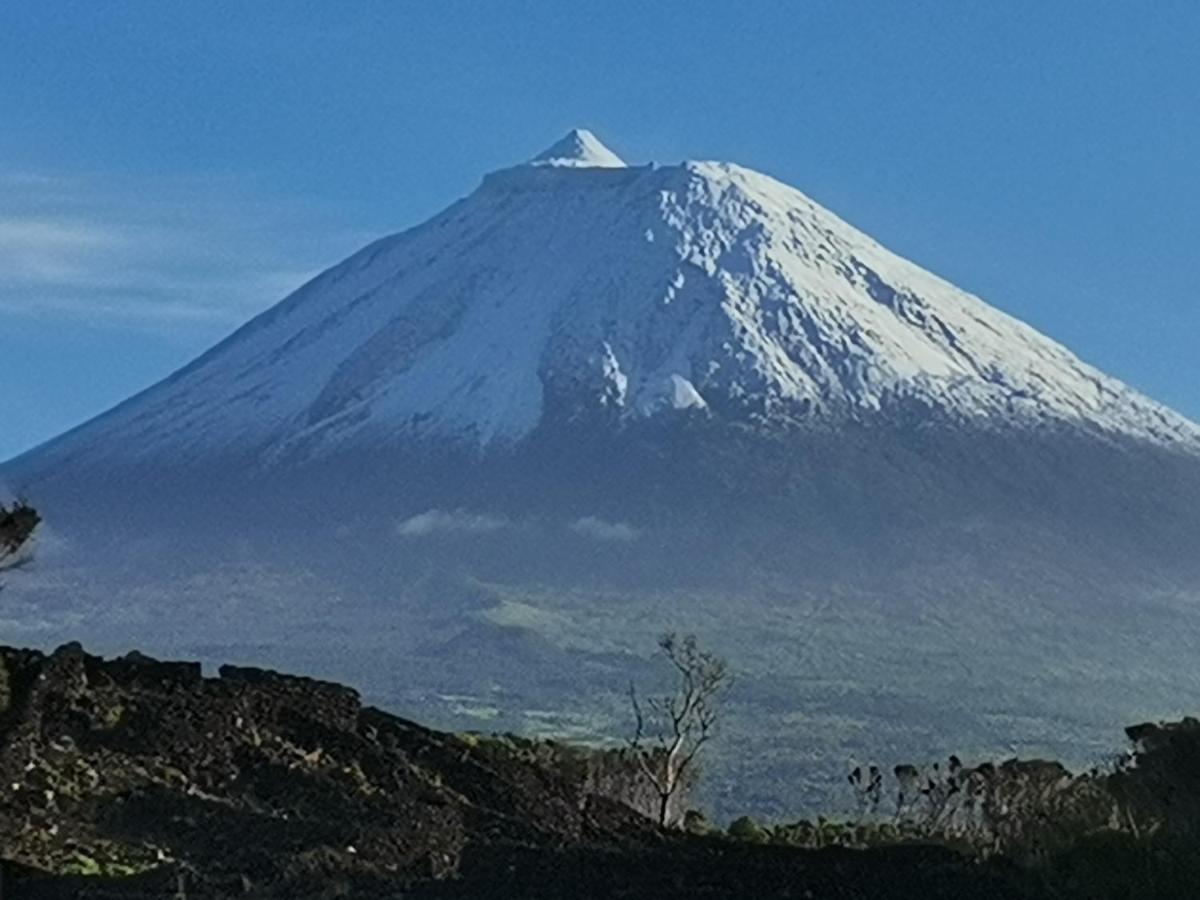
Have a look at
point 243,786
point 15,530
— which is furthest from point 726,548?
point 243,786

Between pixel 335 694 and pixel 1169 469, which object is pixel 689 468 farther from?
pixel 335 694

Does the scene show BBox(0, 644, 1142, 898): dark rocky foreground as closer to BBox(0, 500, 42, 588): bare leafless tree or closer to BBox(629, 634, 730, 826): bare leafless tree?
BBox(0, 500, 42, 588): bare leafless tree

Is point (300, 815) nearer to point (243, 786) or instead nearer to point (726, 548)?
point (243, 786)

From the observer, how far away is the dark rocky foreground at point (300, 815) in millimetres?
17828

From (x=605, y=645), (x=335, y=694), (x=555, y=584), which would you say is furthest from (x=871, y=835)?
(x=555, y=584)

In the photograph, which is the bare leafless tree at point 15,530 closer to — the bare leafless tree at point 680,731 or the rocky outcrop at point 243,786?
the rocky outcrop at point 243,786

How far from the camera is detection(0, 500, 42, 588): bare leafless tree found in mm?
22547

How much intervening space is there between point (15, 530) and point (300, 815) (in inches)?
152

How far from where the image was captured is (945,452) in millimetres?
188000

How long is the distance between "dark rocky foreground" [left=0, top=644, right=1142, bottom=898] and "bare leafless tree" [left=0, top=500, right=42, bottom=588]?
0.95 m

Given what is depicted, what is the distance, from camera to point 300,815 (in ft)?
68.0

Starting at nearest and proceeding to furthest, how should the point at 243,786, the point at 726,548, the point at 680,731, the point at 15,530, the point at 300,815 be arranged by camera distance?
the point at 300,815, the point at 243,786, the point at 15,530, the point at 680,731, the point at 726,548

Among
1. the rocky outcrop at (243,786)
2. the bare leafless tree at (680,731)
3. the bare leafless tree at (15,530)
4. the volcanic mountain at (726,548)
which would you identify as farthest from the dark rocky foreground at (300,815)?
the volcanic mountain at (726,548)

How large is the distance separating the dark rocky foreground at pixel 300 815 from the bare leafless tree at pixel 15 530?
3.12 feet
